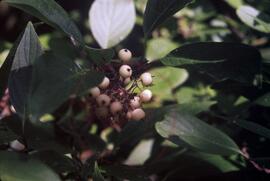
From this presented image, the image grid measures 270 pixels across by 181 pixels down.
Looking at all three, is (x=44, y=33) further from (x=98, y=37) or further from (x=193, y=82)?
(x=98, y=37)

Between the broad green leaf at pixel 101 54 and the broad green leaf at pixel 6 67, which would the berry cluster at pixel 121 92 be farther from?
the broad green leaf at pixel 6 67

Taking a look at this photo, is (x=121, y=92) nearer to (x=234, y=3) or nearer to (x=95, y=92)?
(x=95, y=92)

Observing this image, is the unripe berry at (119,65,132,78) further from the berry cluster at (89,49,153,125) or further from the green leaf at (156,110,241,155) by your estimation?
the green leaf at (156,110,241,155)

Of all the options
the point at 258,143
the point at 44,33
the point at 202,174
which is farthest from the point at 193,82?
the point at 44,33

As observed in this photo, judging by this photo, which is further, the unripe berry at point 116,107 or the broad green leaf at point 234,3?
the broad green leaf at point 234,3

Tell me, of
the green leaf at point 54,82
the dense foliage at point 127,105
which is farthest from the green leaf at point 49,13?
the green leaf at point 54,82

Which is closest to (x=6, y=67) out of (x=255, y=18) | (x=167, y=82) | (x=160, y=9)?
(x=160, y=9)
